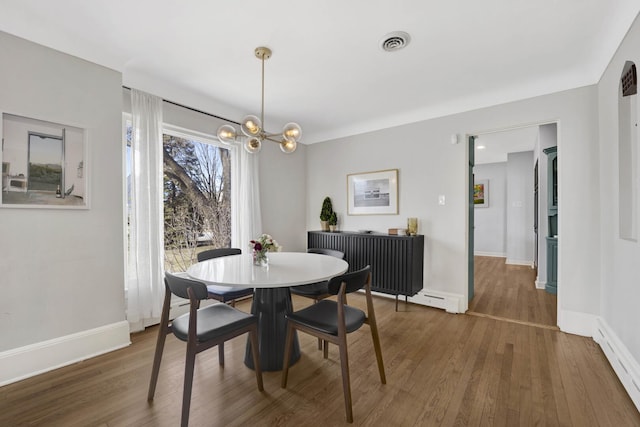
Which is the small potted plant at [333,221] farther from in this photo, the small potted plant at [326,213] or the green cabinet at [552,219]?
the green cabinet at [552,219]

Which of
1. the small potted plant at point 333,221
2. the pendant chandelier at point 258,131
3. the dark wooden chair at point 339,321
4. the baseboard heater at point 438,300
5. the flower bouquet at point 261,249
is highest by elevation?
the pendant chandelier at point 258,131

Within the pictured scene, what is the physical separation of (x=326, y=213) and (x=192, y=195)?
6.35ft

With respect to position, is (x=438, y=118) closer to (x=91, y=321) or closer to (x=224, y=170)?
(x=224, y=170)

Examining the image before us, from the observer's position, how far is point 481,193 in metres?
7.37

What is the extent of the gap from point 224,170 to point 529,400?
376 cm

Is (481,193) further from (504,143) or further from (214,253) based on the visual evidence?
(214,253)

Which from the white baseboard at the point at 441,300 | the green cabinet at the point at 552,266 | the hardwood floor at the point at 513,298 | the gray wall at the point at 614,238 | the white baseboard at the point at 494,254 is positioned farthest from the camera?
the white baseboard at the point at 494,254

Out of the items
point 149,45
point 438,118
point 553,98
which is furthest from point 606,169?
point 149,45

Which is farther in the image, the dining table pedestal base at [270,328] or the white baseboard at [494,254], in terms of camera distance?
the white baseboard at [494,254]

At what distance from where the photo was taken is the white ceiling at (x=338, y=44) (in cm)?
188

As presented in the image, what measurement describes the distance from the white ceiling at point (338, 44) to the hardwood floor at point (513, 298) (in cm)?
241

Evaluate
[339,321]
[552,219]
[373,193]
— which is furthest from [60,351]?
[552,219]

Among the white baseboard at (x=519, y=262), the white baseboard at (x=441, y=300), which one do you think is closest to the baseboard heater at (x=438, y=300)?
the white baseboard at (x=441, y=300)

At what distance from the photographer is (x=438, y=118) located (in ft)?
11.6
